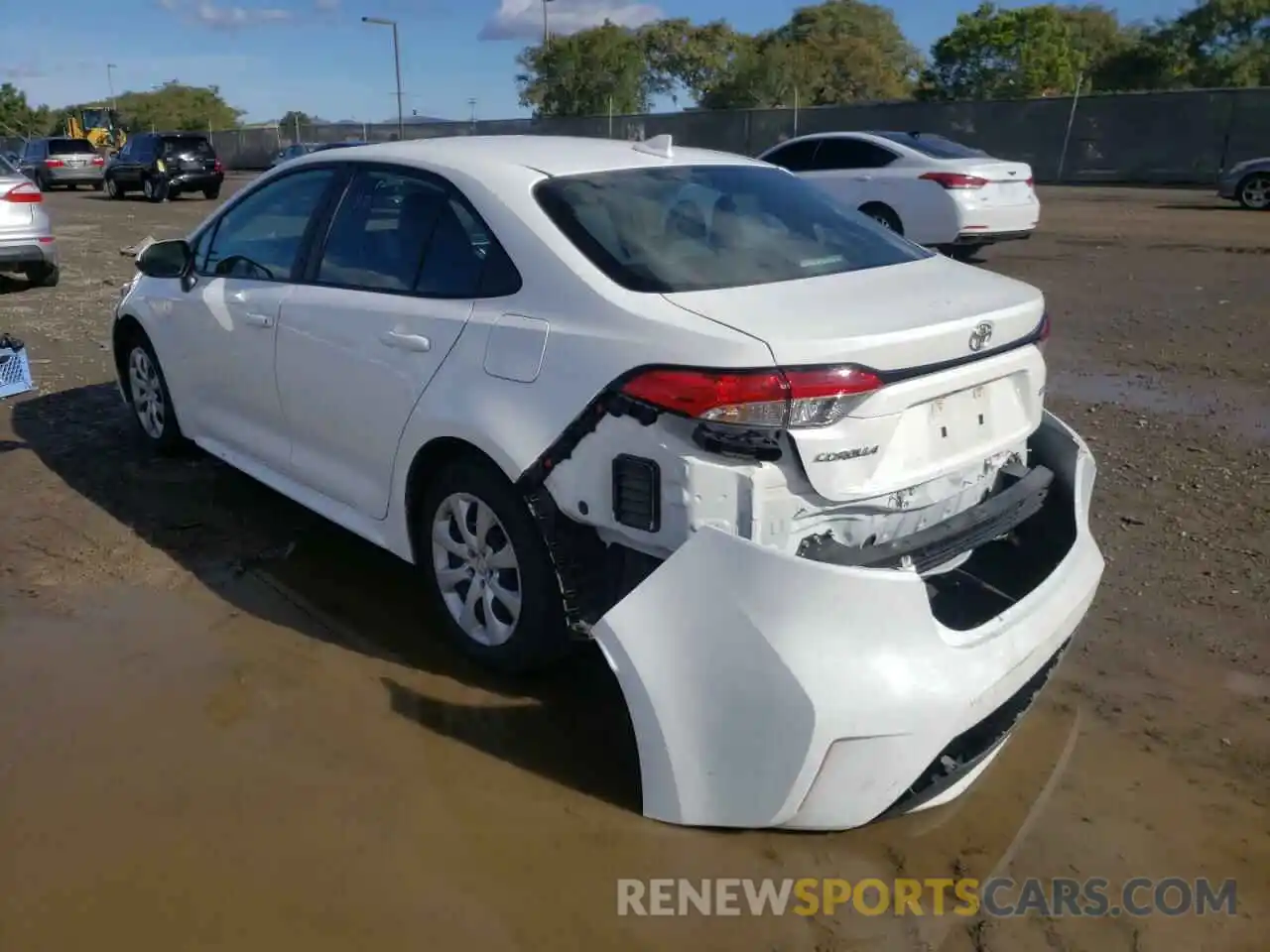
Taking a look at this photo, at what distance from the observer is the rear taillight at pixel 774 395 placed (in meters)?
2.68

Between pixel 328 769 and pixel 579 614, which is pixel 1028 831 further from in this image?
pixel 328 769

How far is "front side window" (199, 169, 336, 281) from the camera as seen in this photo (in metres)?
4.36

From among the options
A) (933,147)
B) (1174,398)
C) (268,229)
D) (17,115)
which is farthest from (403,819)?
(17,115)

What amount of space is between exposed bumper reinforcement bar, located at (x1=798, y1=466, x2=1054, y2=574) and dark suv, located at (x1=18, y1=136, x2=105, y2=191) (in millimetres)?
36905

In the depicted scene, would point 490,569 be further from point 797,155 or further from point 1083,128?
point 1083,128

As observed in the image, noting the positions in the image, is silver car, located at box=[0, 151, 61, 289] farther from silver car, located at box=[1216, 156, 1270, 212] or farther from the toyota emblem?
silver car, located at box=[1216, 156, 1270, 212]

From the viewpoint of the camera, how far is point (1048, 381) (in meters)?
7.12

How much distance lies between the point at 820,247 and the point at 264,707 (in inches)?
89.8

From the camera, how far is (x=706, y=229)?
11.3ft

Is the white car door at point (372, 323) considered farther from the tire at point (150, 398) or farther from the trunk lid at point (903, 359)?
the tire at point (150, 398)

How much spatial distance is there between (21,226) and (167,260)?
→ 764cm

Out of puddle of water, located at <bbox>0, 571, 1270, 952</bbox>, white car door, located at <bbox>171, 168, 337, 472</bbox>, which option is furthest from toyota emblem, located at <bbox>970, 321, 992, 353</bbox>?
white car door, located at <bbox>171, 168, 337, 472</bbox>

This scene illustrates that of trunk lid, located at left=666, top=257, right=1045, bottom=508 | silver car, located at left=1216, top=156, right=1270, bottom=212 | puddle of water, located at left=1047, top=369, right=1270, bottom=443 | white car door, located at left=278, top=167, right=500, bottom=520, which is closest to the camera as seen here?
trunk lid, located at left=666, top=257, right=1045, bottom=508

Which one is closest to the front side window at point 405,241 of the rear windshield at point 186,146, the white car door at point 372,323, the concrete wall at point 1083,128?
the white car door at point 372,323
